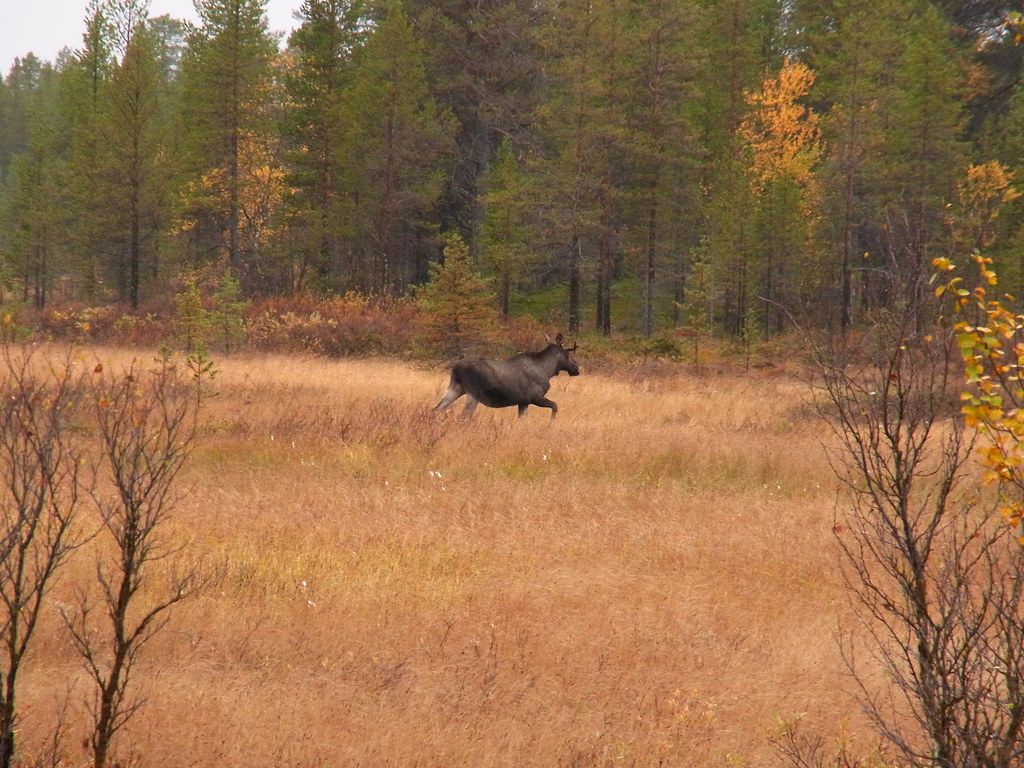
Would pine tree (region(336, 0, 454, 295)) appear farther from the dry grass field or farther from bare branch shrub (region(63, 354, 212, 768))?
bare branch shrub (region(63, 354, 212, 768))

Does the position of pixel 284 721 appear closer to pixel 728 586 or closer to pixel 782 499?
pixel 728 586

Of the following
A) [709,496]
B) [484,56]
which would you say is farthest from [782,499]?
[484,56]

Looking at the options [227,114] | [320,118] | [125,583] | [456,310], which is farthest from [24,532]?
[320,118]

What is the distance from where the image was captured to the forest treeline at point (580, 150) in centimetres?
3338

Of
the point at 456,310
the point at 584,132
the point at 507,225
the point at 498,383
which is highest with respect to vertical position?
the point at 584,132

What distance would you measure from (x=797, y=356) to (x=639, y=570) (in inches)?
955

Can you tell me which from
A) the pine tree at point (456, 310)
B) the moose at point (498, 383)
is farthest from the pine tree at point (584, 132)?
the moose at point (498, 383)

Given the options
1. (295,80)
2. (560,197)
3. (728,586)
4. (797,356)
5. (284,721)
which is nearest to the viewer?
(284,721)

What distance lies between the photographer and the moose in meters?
15.1

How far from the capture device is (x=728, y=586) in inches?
305

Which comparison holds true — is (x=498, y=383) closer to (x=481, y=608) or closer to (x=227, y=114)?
(x=481, y=608)

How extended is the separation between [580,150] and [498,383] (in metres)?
20.7

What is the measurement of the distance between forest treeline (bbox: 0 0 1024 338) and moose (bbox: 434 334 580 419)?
1625cm

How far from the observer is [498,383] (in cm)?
1524
